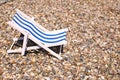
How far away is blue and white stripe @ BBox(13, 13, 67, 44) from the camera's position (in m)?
7.62

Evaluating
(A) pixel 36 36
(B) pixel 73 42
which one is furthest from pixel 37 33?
(B) pixel 73 42

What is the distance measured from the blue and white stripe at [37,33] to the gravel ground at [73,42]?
509 millimetres

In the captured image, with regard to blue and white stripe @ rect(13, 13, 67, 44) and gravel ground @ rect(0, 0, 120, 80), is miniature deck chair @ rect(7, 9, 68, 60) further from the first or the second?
gravel ground @ rect(0, 0, 120, 80)

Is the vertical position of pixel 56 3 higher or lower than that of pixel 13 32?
higher

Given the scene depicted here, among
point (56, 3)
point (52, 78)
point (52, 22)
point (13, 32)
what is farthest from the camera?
point (56, 3)

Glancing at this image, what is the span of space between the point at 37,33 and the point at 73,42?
159 centimetres

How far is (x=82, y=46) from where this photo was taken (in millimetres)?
8750

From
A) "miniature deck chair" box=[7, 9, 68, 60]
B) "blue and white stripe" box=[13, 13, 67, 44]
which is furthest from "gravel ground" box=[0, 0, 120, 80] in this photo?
"blue and white stripe" box=[13, 13, 67, 44]

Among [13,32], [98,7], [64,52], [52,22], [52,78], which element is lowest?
[52,78]

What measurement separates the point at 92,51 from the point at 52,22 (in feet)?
7.48

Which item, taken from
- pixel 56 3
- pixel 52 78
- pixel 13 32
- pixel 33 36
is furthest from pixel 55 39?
pixel 56 3

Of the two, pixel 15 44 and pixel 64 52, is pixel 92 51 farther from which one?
pixel 15 44

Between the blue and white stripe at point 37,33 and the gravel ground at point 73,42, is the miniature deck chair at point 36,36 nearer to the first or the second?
the blue and white stripe at point 37,33

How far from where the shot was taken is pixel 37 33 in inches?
308
